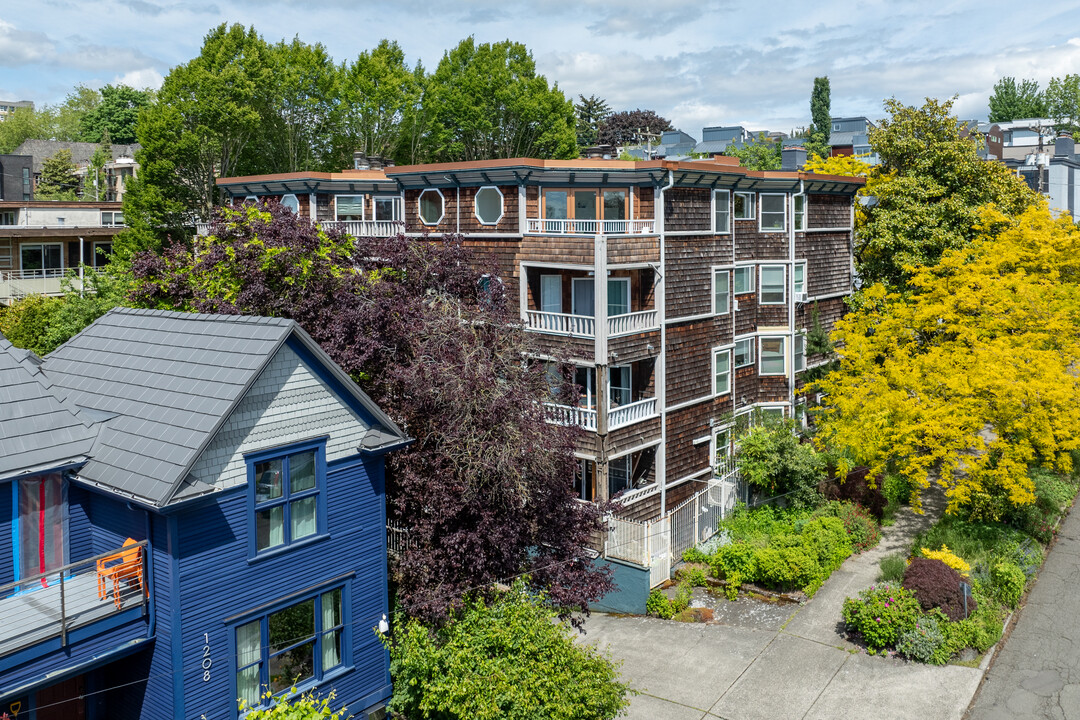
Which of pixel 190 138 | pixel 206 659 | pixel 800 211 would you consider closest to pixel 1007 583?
pixel 800 211

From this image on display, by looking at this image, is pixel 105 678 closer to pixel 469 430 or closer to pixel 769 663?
pixel 469 430

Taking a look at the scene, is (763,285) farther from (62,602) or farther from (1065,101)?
(1065,101)

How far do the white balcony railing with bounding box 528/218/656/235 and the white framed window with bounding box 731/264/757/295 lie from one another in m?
6.19

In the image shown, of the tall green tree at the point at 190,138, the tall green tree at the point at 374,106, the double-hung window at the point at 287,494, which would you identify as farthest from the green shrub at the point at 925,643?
the tall green tree at the point at 374,106

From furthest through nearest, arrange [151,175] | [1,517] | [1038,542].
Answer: [151,175], [1038,542], [1,517]

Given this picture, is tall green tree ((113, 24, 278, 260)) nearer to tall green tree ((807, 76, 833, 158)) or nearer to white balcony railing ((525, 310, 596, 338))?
white balcony railing ((525, 310, 596, 338))

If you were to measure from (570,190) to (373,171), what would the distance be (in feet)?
43.8

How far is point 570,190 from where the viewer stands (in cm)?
2950

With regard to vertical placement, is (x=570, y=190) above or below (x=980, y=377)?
above

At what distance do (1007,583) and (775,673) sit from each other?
808cm

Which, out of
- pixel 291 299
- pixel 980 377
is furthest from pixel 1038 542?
pixel 291 299

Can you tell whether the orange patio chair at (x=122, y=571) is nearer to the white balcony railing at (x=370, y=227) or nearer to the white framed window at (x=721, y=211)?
the white framed window at (x=721, y=211)

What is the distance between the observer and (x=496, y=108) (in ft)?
237

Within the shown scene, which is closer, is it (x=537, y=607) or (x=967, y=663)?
(x=537, y=607)
